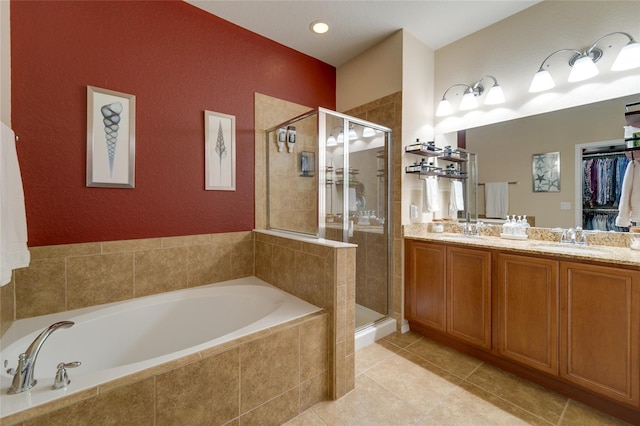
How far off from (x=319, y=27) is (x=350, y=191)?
5.10 ft

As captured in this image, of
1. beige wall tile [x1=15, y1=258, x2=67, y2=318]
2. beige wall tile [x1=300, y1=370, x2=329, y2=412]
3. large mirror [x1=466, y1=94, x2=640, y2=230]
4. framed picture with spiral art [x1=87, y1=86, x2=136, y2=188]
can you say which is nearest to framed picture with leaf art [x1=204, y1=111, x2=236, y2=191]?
framed picture with spiral art [x1=87, y1=86, x2=136, y2=188]

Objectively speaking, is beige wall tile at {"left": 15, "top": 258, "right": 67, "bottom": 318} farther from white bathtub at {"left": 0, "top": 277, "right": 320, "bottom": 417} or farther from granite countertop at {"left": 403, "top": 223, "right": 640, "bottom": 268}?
granite countertop at {"left": 403, "top": 223, "right": 640, "bottom": 268}

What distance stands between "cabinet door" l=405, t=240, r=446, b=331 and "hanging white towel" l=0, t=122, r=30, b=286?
256 cm

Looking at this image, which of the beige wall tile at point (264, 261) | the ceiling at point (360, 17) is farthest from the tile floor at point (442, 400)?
the ceiling at point (360, 17)

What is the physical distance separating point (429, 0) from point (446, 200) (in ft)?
5.85

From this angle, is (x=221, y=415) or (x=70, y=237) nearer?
(x=221, y=415)

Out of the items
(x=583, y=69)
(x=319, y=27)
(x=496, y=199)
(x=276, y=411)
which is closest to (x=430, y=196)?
(x=496, y=199)

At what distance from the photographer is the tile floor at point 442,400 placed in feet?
4.83

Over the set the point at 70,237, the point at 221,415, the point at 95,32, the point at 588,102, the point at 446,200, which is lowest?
the point at 221,415

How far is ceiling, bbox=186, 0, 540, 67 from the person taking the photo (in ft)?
7.02

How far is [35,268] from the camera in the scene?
1604 millimetres

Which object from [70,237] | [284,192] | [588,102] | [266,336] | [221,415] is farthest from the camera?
[284,192]

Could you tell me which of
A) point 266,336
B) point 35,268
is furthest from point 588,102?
point 35,268

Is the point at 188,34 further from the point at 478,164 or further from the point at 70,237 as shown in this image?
the point at 478,164
